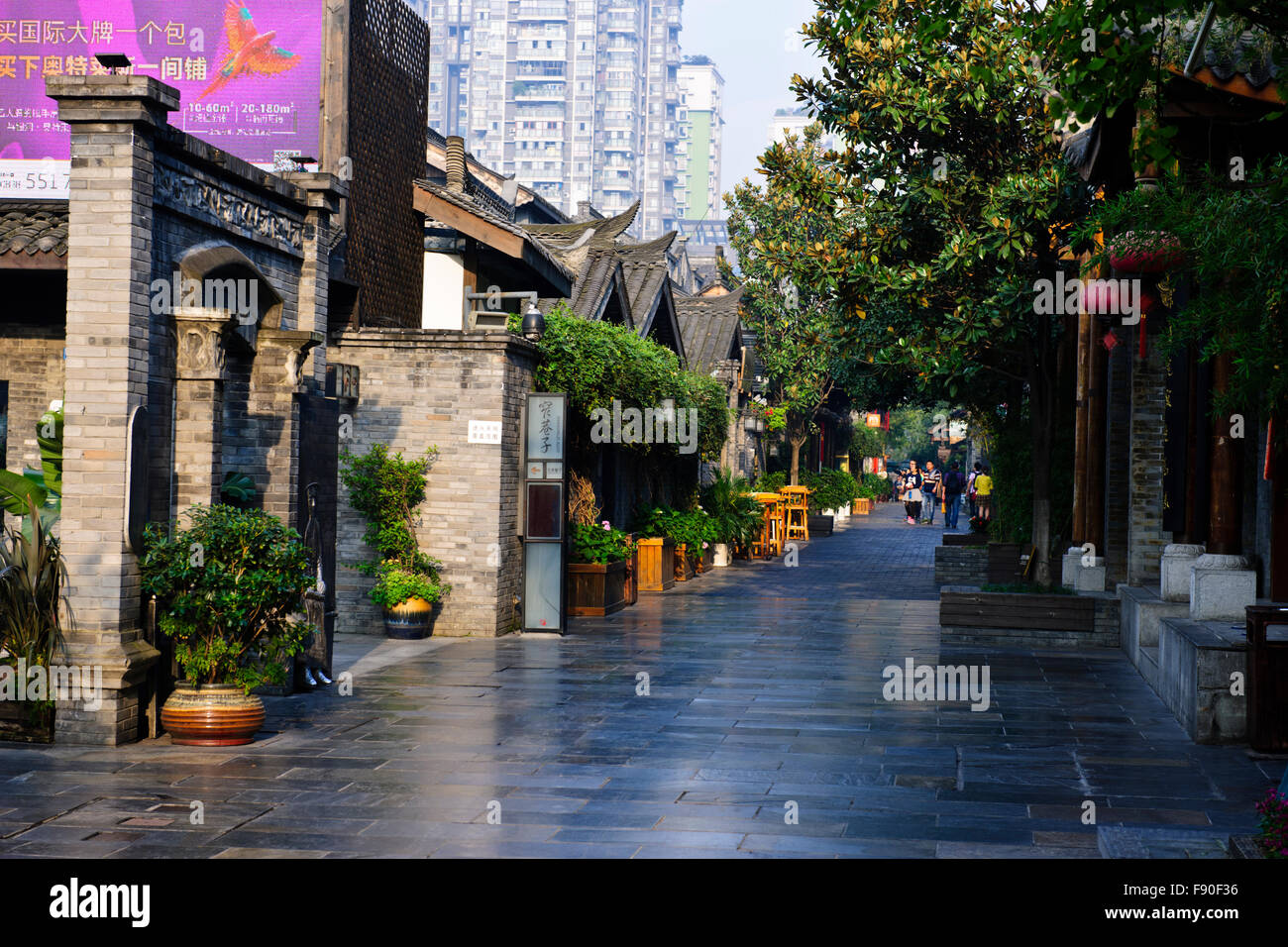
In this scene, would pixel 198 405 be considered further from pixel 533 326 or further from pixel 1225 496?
pixel 1225 496

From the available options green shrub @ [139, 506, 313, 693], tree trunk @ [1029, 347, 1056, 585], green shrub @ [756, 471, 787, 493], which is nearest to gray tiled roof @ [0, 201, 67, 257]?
green shrub @ [139, 506, 313, 693]

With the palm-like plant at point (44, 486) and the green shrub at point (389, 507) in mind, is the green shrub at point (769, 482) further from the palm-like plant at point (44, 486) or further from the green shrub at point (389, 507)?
the palm-like plant at point (44, 486)

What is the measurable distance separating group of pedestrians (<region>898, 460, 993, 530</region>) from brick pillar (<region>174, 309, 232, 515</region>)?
2419 cm

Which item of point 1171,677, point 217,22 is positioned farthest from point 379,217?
point 1171,677

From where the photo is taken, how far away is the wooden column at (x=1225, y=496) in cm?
1089

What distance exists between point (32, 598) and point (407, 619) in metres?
6.07

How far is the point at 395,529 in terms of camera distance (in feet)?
48.6

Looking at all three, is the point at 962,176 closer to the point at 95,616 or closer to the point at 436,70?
the point at 95,616

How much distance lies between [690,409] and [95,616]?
14.9m

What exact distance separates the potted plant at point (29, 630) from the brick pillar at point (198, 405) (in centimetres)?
112

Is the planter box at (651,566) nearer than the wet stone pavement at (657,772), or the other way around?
the wet stone pavement at (657,772)

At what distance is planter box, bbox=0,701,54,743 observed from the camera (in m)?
8.60

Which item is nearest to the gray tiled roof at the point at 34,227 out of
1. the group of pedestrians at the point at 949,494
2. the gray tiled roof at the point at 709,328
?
the gray tiled roof at the point at 709,328
